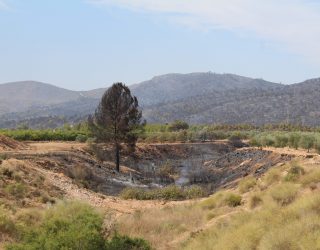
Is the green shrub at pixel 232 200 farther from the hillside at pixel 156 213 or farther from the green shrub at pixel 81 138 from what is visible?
the green shrub at pixel 81 138

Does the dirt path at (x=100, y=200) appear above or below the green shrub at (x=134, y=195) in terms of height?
above

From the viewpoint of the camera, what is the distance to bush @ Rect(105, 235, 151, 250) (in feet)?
43.0

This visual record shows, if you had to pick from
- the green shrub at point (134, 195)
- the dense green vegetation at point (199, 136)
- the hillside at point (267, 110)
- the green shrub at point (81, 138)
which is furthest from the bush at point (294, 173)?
the hillside at point (267, 110)

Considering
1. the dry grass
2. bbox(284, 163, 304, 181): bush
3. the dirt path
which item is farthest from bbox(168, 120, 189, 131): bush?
the dry grass

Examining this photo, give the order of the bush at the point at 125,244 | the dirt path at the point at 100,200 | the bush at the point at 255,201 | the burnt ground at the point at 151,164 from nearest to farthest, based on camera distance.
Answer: the bush at the point at 125,244 < the bush at the point at 255,201 < the dirt path at the point at 100,200 < the burnt ground at the point at 151,164

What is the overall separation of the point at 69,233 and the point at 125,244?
5.75 feet

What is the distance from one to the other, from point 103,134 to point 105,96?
375 cm

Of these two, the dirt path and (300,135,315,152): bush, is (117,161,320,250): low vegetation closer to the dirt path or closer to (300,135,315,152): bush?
the dirt path

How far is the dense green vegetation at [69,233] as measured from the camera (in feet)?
40.1

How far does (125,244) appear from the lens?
13453 mm

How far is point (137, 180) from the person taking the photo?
4494 cm

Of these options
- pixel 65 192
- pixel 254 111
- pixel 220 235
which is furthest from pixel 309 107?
pixel 220 235

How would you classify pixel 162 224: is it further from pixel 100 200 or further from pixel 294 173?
pixel 100 200

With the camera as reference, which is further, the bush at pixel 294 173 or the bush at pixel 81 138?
the bush at pixel 81 138
